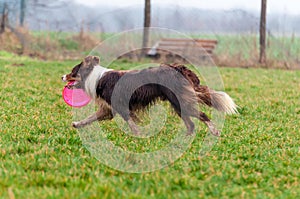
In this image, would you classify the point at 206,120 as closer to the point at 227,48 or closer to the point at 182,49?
the point at 182,49

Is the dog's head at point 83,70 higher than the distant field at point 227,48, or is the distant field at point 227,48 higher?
the dog's head at point 83,70

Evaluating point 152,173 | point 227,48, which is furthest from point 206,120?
point 227,48

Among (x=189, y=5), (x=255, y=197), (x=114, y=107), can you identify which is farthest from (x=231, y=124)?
(x=189, y=5)

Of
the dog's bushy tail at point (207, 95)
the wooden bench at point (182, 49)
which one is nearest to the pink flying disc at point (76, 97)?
the dog's bushy tail at point (207, 95)

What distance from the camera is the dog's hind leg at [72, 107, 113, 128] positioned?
5873 millimetres

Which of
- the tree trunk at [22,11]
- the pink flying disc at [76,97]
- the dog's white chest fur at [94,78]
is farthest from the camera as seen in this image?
the tree trunk at [22,11]

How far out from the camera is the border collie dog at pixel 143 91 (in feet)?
17.9

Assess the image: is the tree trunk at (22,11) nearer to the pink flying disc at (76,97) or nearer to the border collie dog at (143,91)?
the pink flying disc at (76,97)

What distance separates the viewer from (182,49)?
1537cm

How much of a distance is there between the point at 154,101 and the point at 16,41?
12015 mm

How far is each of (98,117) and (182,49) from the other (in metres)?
9.72

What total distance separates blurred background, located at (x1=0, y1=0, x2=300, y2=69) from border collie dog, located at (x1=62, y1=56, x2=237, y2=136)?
32.3ft

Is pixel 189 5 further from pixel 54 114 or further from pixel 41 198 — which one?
pixel 41 198

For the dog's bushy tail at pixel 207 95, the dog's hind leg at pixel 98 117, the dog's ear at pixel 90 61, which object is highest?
the dog's ear at pixel 90 61
